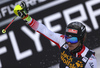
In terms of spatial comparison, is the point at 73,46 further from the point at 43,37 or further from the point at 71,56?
the point at 43,37

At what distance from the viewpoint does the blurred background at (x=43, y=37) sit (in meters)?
4.82

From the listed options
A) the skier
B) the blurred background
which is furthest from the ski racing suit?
the blurred background

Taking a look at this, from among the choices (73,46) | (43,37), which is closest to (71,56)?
(73,46)

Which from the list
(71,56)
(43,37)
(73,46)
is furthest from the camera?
(43,37)

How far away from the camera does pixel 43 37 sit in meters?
4.83

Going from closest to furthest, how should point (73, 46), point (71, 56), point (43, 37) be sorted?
point (73, 46)
point (71, 56)
point (43, 37)

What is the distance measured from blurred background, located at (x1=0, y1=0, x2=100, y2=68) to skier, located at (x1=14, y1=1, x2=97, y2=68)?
6.67 ft

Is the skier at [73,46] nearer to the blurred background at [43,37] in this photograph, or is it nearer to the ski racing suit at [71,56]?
the ski racing suit at [71,56]

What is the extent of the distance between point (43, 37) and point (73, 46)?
240 cm

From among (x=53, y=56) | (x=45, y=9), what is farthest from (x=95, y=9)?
(x=53, y=56)

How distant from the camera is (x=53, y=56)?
4.86 metres

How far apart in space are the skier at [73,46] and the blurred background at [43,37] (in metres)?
2.03

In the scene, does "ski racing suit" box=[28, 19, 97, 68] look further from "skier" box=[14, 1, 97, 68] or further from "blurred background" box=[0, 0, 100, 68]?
"blurred background" box=[0, 0, 100, 68]

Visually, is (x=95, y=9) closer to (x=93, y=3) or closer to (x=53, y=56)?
(x=93, y=3)
